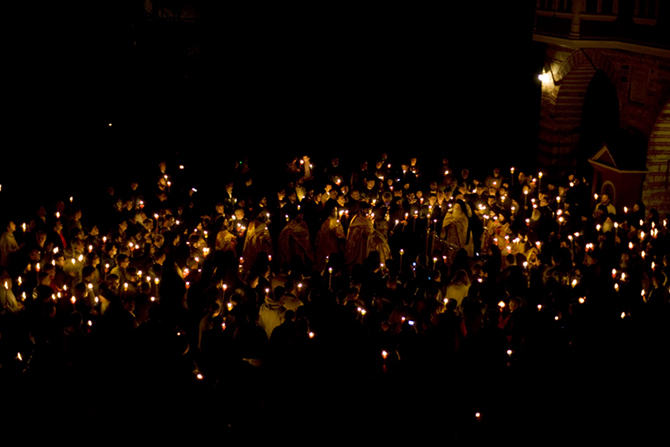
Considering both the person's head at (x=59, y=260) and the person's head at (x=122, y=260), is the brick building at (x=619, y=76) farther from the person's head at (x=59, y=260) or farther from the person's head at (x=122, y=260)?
the person's head at (x=59, y=260)

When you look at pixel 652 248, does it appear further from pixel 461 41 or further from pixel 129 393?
pixel 461 41

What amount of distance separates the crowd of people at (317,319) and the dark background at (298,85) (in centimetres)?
979

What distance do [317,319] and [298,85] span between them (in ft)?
60.0

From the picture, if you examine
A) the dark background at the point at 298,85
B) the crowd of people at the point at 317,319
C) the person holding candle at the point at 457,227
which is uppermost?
the dark background at the point at 298,85

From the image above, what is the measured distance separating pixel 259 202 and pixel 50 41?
9.83 m

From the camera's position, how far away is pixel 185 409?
873 centimetres

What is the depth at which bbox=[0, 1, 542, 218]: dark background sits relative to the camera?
22.3 meters

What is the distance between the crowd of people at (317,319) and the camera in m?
8.70

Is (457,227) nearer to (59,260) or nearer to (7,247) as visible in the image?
(59,260)

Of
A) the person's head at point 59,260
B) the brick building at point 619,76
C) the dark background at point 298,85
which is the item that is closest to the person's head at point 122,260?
the person's head at point 59,260

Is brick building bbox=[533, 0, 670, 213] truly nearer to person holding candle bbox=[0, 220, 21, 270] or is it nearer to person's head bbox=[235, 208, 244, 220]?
→ person's head bbox=[235, 208, 244, 220]

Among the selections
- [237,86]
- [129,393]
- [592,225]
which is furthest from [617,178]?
[237,86]

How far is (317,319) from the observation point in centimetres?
943

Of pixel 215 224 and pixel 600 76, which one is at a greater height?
pixel 600 76
